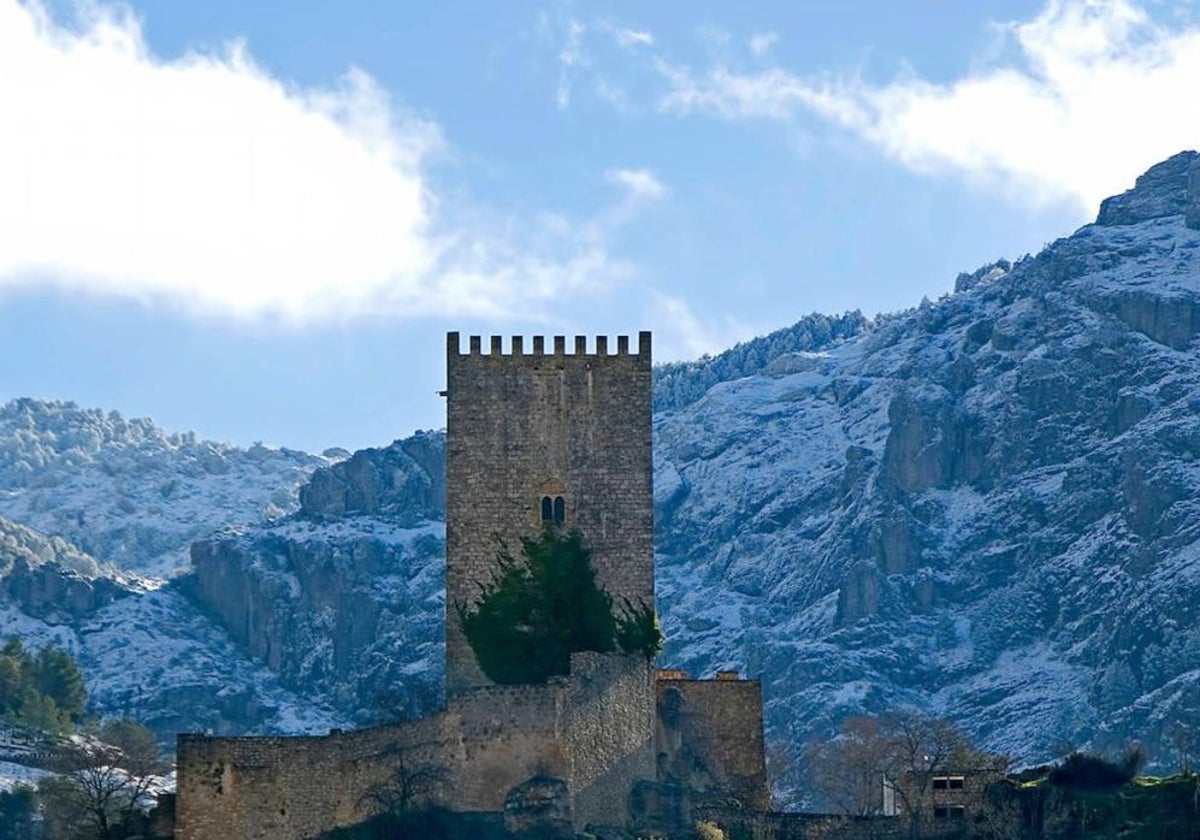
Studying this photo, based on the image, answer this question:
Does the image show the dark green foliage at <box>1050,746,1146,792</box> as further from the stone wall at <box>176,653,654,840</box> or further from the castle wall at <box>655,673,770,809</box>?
the stone wall at <box>176,653,654,840</box>

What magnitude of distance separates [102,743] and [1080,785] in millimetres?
86664

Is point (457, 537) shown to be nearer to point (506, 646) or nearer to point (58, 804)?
point (506, 646)

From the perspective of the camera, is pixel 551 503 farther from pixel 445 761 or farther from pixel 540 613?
pixel 445 761

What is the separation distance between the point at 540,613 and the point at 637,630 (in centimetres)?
336

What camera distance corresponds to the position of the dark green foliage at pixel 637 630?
385ft

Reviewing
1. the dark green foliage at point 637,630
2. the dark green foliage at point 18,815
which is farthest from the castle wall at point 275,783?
the dark green foliage at point 18,815

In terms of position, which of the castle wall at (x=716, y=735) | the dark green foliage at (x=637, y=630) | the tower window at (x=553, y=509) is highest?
the tower window at (x=553, y=509)

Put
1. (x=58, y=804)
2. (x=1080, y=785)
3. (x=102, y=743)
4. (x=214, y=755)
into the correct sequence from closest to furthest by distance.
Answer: (x=214, y=755) → (x=1080, y=785) → (x=58, y=804) → (x=102, y=743)

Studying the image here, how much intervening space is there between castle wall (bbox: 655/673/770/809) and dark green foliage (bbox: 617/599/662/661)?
155 cm

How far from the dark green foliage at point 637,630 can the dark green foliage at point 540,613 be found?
7.1 inches

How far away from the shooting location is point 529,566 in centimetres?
11744

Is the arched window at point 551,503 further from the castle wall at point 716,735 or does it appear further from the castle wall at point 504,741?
the castle wall at point 504,741

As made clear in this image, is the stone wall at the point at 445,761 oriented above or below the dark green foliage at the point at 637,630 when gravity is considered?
below

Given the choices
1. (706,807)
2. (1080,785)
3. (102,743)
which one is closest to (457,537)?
(706,807)
